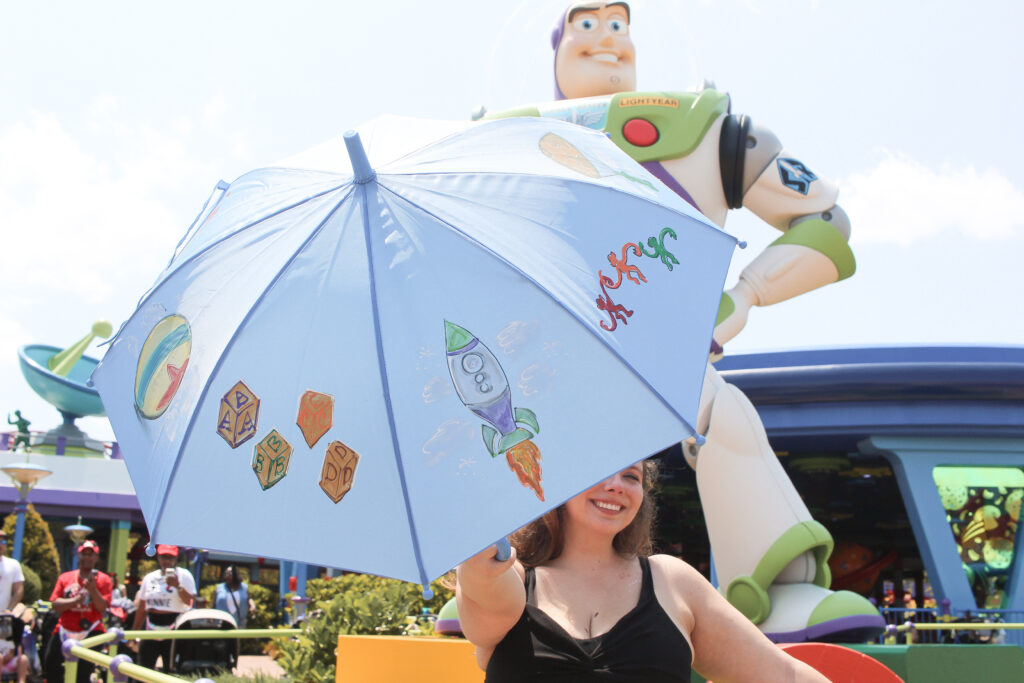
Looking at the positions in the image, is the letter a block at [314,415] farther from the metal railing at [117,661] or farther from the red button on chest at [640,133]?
the red button on chest at [640,133]

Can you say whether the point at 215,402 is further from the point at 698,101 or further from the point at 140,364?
the point at 698,101

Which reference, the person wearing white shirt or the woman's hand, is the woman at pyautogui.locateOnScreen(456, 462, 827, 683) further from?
the person wearing white shirt

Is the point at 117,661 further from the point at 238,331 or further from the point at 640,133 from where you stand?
the point at 640,133

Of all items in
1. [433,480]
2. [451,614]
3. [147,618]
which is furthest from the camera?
[147,618]

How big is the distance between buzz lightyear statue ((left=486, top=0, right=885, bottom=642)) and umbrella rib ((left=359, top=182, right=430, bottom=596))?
5043 millimetres

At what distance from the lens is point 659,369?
6.56 feet

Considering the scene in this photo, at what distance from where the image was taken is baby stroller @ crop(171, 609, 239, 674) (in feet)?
23.8

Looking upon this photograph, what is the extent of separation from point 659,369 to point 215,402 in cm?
98

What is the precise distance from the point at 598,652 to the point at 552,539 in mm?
354

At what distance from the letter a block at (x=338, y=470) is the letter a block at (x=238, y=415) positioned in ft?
0.73

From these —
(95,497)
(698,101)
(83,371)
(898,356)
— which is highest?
(83,371)

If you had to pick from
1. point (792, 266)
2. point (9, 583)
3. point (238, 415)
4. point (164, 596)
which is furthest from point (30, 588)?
point (238, 415)

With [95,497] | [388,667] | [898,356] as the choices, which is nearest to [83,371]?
[95,497]

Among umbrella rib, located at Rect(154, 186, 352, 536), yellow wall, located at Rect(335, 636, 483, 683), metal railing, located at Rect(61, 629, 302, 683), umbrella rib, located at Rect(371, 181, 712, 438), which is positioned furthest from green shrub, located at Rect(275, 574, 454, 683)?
umbrella rib, located at Rect(371, 181, 712, 438)
